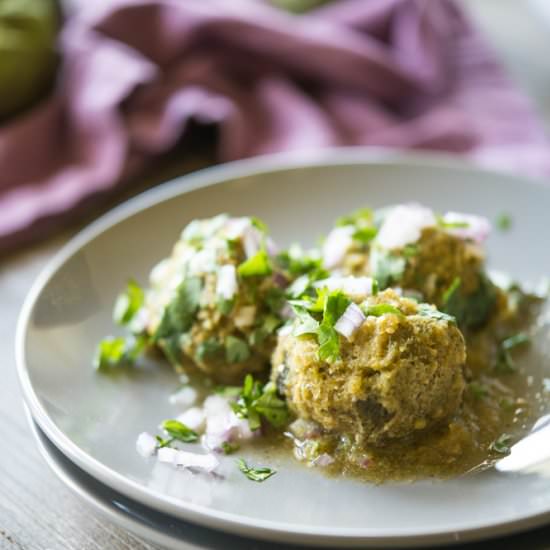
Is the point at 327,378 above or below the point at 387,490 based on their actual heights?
above

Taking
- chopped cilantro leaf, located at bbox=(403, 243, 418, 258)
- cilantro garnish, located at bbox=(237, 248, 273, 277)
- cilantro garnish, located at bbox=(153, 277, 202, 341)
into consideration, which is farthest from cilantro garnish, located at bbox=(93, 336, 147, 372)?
chopped cilantro leaf, located at bbox=(403, 243, 418, 258)

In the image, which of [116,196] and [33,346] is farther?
[116,196]

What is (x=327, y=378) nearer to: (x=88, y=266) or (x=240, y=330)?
(x=240, y=330)

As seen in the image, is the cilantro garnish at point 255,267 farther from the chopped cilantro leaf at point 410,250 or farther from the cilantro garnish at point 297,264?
the chopped cilantro leaf at point 410,250

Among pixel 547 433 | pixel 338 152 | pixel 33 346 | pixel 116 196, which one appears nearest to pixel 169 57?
pixel 116 196

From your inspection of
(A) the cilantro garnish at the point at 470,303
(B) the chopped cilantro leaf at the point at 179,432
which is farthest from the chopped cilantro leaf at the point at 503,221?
(B) the chopped cilantro leaf at the point at 179,432

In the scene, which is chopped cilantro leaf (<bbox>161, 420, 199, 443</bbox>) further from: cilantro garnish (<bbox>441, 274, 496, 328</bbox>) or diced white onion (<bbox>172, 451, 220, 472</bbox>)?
cilantro garnish (<bbox>441, 274, 496, 328</bbox>)

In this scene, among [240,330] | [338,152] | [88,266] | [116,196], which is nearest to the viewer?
[240,330]
